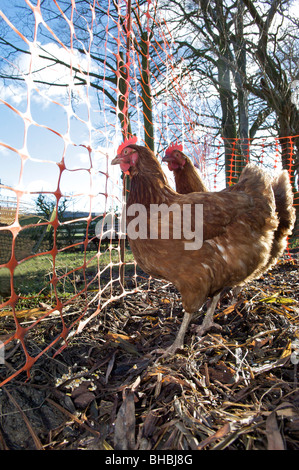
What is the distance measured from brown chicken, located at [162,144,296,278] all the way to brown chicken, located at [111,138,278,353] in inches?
21.0

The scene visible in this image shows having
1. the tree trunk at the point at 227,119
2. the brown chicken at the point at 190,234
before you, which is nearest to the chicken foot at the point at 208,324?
the brown chicken at the point at 190,234

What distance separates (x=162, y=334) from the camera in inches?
65.6

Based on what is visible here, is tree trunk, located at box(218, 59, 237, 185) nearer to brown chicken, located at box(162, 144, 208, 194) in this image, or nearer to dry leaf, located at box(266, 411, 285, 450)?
brown chicken, located at box(162, 144, 208, 194)

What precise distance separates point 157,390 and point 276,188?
84.2 inches

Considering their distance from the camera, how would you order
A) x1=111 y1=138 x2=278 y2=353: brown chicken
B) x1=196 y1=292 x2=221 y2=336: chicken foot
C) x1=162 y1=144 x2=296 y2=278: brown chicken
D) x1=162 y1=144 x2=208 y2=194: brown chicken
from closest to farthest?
1. x1=111 y1=138 x2=278 y2=353: brown chicken
2. x1=196 y1=292 x2=221 y2=336: chicken foot
3. x1=162 y1=144 x2=296 y2=278: brown chicken
4. x1=162 y1=144 x2=208 y2=194: brown chicken

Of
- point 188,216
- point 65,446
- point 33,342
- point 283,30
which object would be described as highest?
point 283,30

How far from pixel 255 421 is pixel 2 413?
36.3 inches

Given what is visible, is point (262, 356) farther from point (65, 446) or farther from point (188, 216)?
point (65, 446)

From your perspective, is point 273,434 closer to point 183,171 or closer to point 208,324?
point 208,324

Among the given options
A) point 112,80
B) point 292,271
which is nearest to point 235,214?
point 292,271

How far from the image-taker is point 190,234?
153cm

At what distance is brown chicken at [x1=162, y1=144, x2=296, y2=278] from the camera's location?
7.61 ft

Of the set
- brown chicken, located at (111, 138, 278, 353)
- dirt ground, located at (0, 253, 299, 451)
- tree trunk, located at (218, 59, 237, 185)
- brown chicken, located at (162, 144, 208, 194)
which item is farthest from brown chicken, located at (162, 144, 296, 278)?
tree trunk, located at (218, 59, 237, 185)

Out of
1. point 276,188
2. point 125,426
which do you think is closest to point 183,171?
point 276,188
